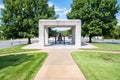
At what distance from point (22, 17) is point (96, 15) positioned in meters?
13.1

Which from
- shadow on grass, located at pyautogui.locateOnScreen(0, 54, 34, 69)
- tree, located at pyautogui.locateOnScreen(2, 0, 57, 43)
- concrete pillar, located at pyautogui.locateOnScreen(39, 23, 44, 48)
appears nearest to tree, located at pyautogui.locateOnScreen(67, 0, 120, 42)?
tree, located at pyautogui.locateOnScreen(2, 0, 57, 43)

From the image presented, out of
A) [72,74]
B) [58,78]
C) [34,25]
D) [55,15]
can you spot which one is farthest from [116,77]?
[55,15]

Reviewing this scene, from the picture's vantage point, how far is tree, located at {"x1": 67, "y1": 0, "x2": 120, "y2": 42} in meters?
33.2

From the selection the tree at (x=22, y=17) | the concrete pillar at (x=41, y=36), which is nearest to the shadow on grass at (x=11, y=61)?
the concrete pillar at (x=41, y=36)

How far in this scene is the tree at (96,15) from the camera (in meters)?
33.2

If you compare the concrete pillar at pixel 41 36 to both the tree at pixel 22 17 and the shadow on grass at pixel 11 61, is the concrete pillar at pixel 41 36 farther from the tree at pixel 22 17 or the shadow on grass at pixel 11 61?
the shadow on grass at pixel 11 61

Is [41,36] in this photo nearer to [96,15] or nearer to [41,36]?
[41,36]

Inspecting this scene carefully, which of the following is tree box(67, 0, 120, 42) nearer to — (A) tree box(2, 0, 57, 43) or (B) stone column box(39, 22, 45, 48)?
(A) tree box(2, 0, 57, 43)

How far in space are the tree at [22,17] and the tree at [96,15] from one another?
657 centimetres

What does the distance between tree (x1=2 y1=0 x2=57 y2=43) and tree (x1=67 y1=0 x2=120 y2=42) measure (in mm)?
6567

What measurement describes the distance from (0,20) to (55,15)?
983 centimetres

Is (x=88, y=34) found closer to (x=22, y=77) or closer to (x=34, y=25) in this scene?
(x=34, y=25)

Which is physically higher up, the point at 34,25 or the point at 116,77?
the point at 34,25

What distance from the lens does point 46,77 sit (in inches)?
333
